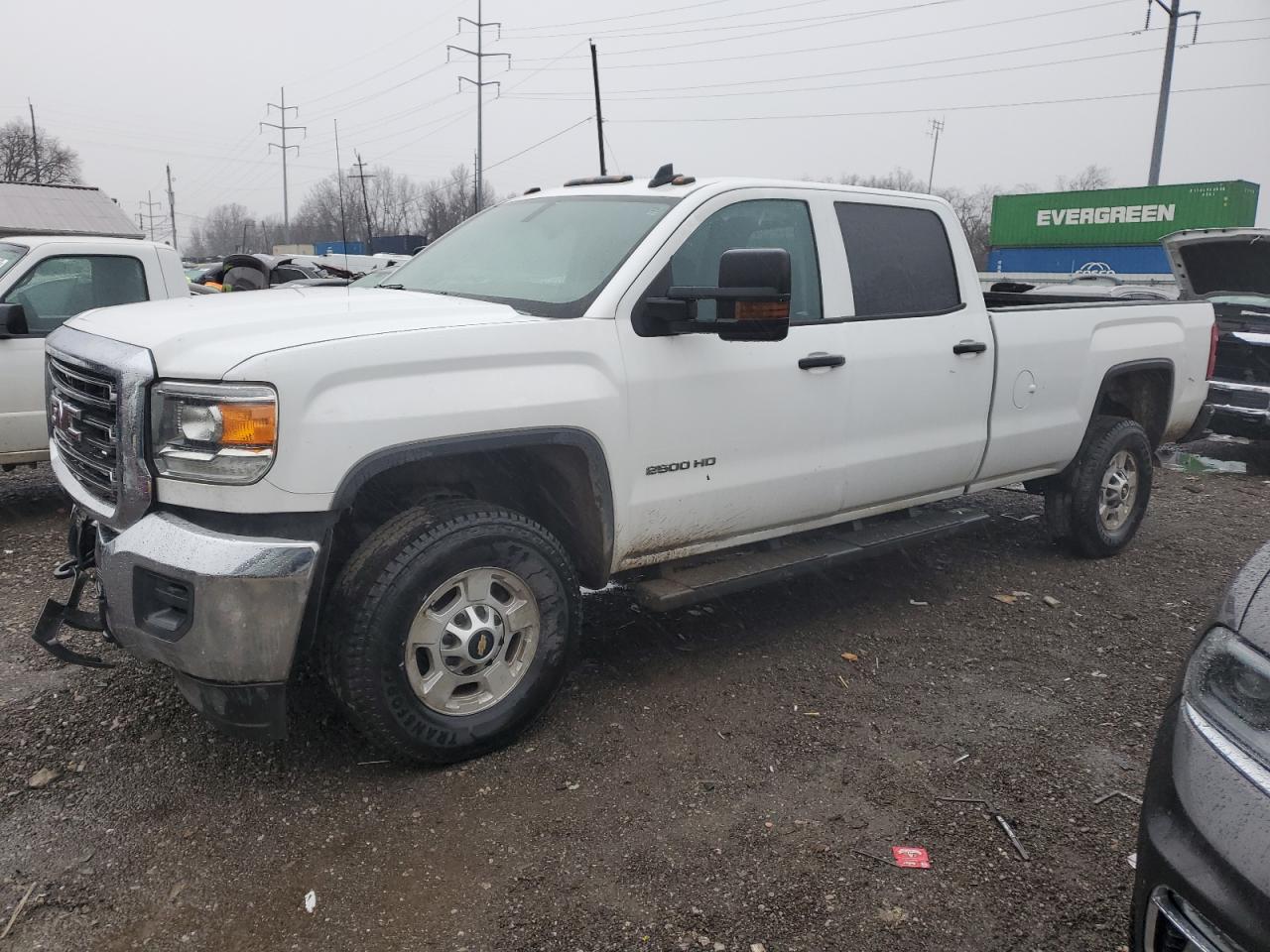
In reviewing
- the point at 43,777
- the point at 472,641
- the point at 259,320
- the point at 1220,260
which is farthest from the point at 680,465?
the point at 1220,260

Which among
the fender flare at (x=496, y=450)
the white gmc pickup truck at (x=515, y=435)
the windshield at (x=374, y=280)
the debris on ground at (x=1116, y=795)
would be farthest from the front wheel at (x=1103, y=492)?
the windshield at (x=374, y=280)

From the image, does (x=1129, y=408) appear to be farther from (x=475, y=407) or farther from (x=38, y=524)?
(x=38, y=524)

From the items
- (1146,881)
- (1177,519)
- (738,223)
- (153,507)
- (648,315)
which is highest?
(738,223)

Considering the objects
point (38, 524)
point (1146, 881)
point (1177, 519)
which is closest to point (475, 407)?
point (1146, 881)

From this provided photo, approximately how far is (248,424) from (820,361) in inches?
89.5

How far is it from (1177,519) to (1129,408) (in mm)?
1419

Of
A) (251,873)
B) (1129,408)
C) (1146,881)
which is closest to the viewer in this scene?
(1146,881)

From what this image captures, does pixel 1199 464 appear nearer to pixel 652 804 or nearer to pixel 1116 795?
pixel 1116 795

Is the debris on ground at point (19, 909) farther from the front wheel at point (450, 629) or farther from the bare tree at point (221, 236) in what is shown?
the bare tree at point (221, 236)

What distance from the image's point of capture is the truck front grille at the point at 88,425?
3033 mm

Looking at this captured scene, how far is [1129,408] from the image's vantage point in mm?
6117

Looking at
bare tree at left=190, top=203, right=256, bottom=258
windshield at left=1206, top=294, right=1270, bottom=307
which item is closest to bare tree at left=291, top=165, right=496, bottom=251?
bare tree at left=190, top=203, right=256, bottom=258

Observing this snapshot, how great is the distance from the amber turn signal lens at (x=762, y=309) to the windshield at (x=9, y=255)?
5.29 meters

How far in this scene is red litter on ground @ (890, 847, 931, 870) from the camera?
2.89m
